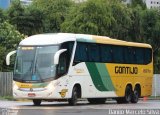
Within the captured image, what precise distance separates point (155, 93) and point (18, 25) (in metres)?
20.1

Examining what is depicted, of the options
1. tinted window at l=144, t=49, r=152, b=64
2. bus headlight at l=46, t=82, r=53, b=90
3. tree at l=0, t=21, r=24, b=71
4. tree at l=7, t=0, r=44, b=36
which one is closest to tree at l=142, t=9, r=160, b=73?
tree at l=7, t=0, r=44, b=36

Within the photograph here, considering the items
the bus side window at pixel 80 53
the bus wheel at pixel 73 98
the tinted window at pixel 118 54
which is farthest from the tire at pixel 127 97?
the bus wheel at pixel 73 98

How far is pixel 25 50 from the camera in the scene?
90.3 feet

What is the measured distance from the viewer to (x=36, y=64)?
26859 millimetres

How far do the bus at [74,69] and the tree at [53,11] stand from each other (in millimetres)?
32576

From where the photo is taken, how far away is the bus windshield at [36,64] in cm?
2672

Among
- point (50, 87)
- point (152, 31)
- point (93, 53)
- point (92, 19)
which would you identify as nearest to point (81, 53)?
point (93, 53)

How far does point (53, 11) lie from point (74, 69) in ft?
141

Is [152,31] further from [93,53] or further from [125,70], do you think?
[93,53]

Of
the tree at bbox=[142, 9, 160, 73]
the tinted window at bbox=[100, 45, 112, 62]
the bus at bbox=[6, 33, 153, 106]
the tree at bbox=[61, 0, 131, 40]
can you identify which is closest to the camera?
the bus at bbox=[6, 33, 153, 106]

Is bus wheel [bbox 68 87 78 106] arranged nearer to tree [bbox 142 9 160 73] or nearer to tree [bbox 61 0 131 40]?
tree [bbox 61 0 131 40]

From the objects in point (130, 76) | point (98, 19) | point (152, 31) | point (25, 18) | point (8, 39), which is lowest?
point (130, 76)

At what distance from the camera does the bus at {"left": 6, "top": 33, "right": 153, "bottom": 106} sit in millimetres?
26719

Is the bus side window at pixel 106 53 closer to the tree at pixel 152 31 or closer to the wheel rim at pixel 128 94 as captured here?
the wheel rim at pixel 128 94
